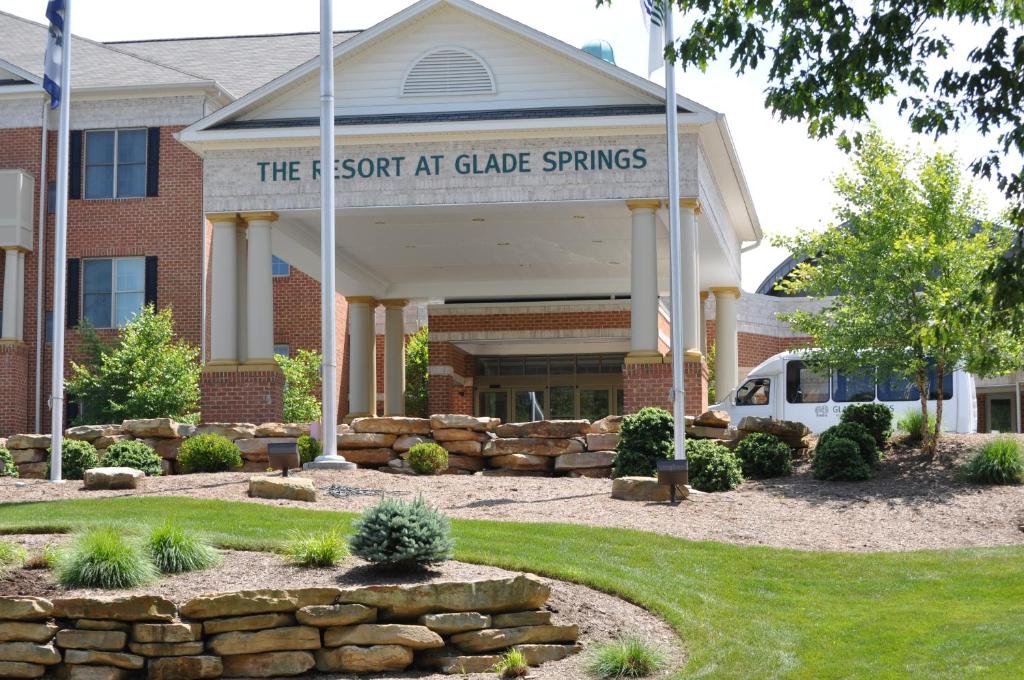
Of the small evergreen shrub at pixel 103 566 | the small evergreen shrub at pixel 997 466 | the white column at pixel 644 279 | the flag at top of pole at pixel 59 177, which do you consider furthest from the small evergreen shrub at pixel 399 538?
the white column at pixel 644 279

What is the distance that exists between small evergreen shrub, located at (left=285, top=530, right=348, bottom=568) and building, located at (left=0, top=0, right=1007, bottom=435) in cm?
1207

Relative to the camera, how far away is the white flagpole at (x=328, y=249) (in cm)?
1950

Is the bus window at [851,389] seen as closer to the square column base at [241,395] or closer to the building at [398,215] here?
A: the building at [398,215]

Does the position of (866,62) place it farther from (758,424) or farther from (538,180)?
(538,180)

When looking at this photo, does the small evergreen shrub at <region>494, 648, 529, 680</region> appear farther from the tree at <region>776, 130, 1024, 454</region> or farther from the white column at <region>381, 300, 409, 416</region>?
the white column at <region>381, 300, 409, 416</region>

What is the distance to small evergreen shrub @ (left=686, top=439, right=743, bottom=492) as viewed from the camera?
19.4 metres

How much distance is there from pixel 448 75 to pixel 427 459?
27.5 ft

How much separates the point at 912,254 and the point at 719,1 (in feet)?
35.2

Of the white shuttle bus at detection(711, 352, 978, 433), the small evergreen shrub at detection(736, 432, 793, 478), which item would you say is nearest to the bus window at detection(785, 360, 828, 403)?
the white shuttle bus at detection(711, 352, 978, 433)

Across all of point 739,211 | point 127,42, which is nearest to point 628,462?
point 739,211

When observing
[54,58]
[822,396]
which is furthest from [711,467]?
[54,58]

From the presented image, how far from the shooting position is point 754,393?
96.1ft

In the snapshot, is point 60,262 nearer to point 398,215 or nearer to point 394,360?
point 398,215

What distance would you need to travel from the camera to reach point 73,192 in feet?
115
